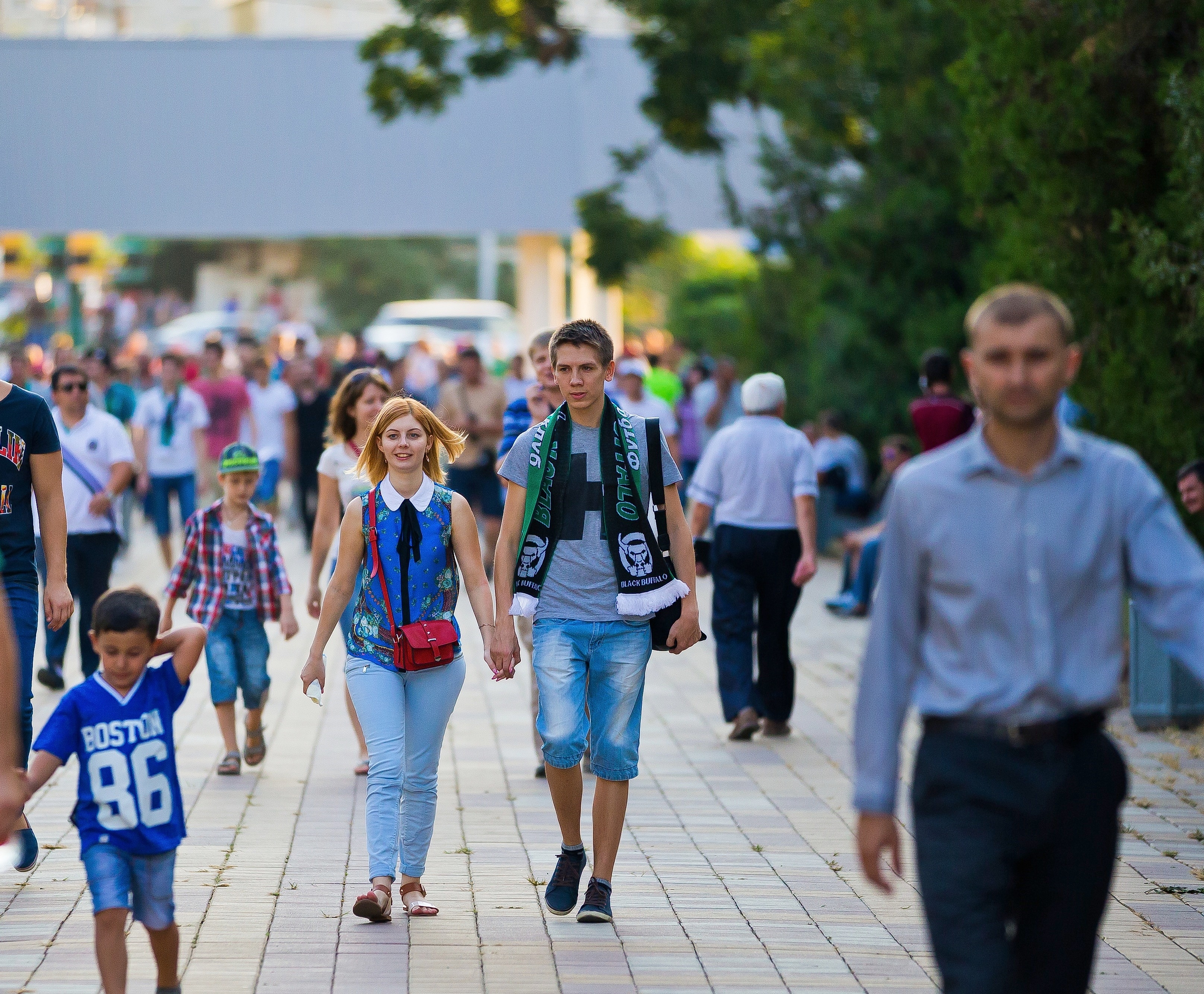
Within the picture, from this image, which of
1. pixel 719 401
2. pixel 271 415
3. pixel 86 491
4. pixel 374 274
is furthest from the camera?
pixel 374 274

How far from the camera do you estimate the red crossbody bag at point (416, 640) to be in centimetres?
575

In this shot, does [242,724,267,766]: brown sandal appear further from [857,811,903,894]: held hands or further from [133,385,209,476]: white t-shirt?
[133,385,209,476]: white t-shirt

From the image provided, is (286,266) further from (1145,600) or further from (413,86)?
(1145,600)

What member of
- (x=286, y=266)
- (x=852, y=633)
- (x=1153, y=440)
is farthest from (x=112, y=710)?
(x=286, y=266)

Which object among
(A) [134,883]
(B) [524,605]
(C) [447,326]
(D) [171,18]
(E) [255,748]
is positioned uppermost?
(D) [171,18]

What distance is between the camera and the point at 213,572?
8281mm

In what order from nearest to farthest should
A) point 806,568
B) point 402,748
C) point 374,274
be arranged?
point 402,748 < point 806,568 < point 374,274

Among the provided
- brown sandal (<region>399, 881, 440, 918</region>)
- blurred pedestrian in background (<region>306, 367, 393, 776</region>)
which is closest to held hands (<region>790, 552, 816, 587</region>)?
blurred pedestrian in background (<region>306, 367, 393, 776</region>)

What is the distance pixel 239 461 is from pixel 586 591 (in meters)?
3.28

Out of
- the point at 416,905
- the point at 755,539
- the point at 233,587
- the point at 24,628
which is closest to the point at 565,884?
the point at 416,905

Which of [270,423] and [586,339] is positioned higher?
[586,339]

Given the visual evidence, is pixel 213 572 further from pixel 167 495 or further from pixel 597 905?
pixel 167 495

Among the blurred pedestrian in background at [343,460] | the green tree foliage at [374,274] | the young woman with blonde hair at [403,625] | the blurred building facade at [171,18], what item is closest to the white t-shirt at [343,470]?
the blurred pedestrian in background at [343,460]

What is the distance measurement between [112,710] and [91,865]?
0.39 m
